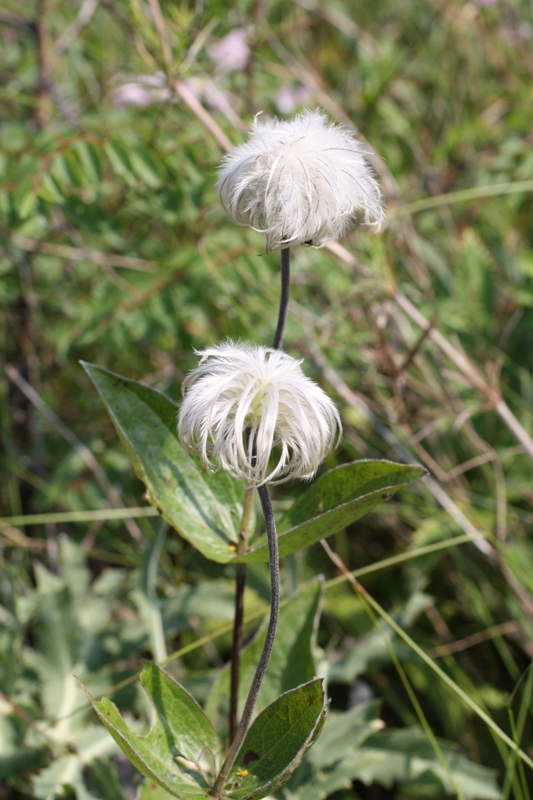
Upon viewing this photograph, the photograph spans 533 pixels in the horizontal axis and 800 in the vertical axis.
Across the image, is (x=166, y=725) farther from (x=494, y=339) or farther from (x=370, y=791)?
(x=494, y=339)

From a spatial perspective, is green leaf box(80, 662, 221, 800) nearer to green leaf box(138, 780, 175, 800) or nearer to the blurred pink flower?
green leaf box(138, 780, 175, 800)

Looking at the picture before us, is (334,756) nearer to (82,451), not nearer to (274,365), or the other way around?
(274,365)

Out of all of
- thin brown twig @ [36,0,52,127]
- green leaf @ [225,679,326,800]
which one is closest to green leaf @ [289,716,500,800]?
green leaf @ [225,679,326,800]

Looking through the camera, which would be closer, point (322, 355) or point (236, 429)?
point (236, 429)

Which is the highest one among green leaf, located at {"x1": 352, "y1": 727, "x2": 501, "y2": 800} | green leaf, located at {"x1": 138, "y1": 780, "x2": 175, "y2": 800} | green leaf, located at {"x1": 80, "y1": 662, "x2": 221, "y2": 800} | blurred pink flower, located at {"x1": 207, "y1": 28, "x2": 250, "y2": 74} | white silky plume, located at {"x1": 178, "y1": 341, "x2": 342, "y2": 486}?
blurred pink flower, located at {"x1": 207, "y1": 28, "x2": 250, "y2": 74}

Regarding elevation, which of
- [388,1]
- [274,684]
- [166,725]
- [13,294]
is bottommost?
[274,684]

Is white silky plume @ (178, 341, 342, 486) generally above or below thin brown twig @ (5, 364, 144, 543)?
below

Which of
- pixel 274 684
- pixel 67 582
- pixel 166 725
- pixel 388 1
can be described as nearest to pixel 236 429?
pixel 166 725
